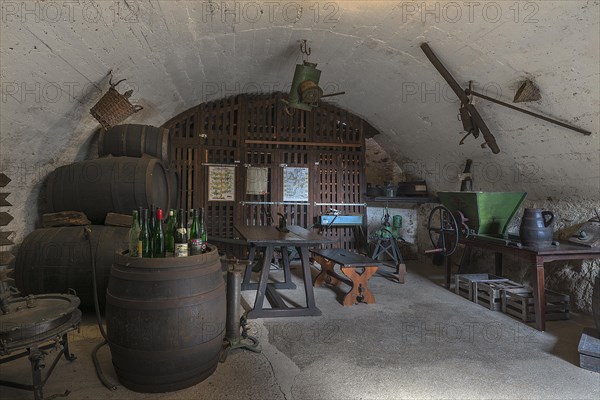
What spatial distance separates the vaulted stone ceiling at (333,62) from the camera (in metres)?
2.50

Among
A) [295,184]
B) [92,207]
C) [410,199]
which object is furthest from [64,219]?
[410,199]

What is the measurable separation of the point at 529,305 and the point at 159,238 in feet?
10.7

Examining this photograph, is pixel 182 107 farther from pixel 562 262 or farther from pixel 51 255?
pixel 562 262

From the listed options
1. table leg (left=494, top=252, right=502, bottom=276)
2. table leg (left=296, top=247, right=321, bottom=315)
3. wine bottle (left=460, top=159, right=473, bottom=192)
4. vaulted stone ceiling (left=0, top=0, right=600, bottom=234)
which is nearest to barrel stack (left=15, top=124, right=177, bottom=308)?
vaulted stone ceiling (left=0, top=0, right=600, bottom=234)

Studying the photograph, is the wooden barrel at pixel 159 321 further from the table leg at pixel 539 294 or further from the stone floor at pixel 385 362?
the table leg at pixel 539 294

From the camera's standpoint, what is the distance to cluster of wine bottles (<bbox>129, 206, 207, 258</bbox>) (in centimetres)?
216

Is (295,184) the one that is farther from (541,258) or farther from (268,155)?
(541,258)

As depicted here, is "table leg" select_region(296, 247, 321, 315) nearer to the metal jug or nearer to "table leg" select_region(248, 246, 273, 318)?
"table leg" select_region(248, 246, 273, 318)

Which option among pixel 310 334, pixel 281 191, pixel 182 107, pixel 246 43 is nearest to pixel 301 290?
pixel 310 334

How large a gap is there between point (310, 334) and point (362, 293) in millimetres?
1038

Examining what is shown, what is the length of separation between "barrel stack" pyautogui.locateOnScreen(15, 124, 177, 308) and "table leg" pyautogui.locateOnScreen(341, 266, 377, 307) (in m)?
2.05

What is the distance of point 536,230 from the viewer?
10.5 feet

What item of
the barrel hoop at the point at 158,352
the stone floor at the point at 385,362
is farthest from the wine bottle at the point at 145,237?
the stone floor at the point at 385,362

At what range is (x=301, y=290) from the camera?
4.20 metres
